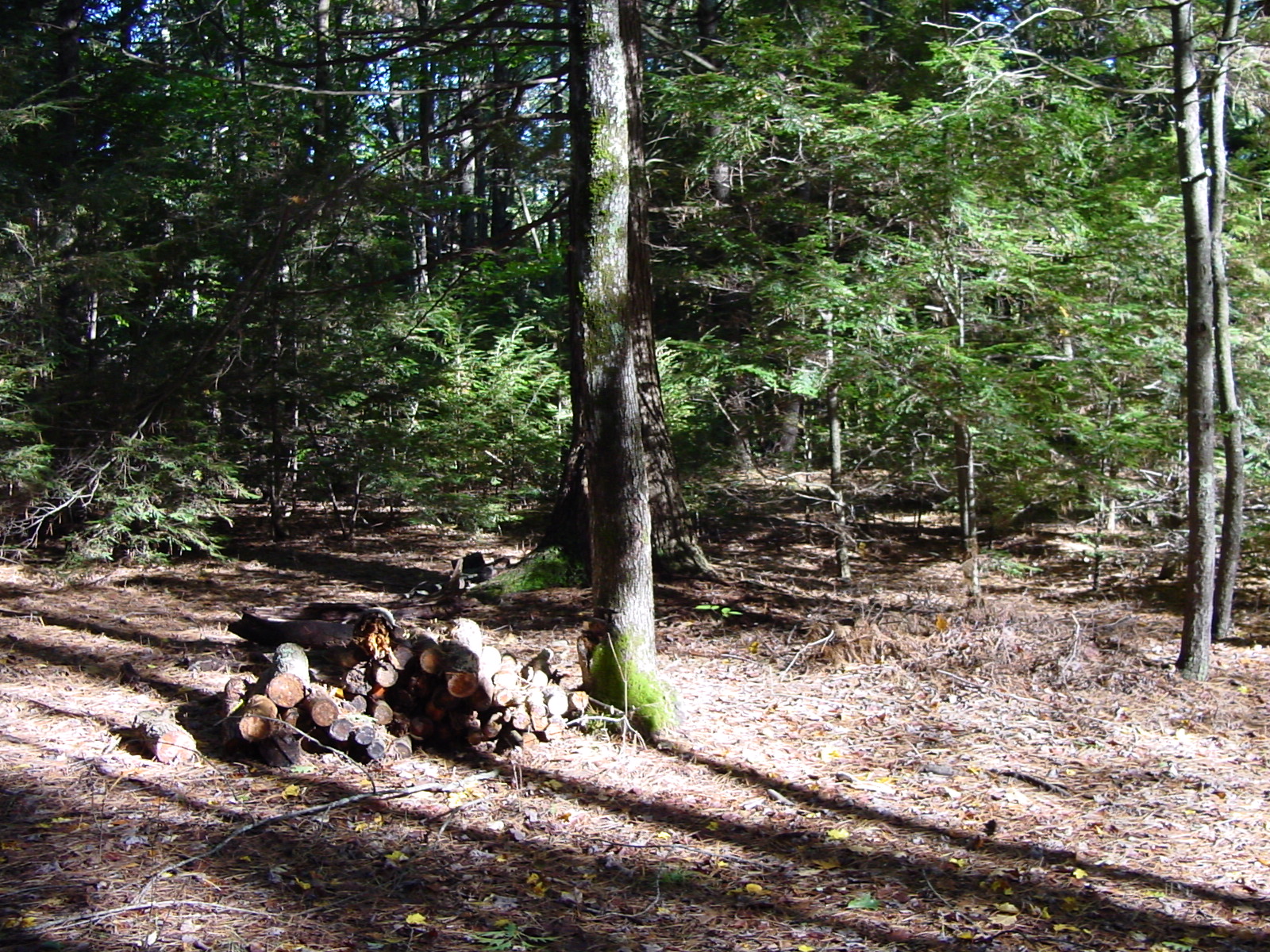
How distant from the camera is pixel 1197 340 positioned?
715 cm

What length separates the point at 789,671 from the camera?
7477mm

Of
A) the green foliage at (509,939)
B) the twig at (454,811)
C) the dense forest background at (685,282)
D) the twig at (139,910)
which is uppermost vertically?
the dense forest background at (685,282)

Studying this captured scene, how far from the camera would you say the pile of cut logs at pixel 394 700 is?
5203mm

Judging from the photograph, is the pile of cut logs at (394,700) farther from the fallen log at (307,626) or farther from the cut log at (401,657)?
the fallen log at (307,626)

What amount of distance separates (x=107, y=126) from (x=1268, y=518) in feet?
50.1

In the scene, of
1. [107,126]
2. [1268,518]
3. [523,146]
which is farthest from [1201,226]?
[107,126]

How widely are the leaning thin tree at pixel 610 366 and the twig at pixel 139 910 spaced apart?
2.63m

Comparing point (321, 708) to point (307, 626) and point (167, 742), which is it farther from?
point (307, 626)

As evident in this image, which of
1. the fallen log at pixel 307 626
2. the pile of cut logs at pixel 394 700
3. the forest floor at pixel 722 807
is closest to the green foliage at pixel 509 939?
the forest floor at pixel 722 807

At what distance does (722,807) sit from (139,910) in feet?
8.81

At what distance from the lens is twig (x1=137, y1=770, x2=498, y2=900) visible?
3812 mm

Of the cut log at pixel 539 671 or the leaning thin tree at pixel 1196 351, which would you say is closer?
the cut log at pixel 539 671

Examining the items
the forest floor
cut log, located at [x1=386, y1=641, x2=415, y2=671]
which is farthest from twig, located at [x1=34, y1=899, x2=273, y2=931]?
cut log, located at [x1=386, y1=641, x2=415, y2=671]

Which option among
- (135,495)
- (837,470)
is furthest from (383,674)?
(837,470)
